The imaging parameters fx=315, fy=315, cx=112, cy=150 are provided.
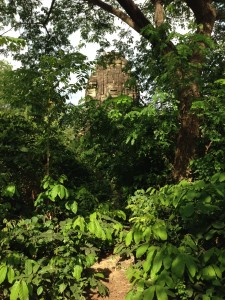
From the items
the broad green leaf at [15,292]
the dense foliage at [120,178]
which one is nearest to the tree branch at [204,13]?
the dense foliage at [120,178]

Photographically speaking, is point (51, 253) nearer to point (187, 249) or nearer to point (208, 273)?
point (187, 249)

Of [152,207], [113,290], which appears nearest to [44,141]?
[152,207]

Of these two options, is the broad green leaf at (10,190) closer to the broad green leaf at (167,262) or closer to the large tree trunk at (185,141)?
the broad green leaf at (167,262)

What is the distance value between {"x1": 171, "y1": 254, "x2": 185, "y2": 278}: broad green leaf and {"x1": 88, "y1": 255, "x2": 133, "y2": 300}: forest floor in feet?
4.97

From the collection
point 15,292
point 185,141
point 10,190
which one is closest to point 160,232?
point 15,292

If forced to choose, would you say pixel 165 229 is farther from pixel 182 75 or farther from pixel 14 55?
pixel 14 55

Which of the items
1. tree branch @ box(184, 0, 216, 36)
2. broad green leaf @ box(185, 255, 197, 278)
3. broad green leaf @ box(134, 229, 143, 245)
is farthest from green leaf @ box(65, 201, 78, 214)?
tree branch @ box(184, 0, 216, 36)

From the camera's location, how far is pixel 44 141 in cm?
469

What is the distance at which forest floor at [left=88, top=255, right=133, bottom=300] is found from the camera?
4011 millimetres

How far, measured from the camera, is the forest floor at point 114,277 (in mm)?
4011

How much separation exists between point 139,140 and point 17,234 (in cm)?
221

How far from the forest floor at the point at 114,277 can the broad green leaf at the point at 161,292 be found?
1364 millimetres

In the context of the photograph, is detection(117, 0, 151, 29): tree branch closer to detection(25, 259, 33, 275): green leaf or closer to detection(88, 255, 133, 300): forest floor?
detection(88, 255, 133, 300): forest floor

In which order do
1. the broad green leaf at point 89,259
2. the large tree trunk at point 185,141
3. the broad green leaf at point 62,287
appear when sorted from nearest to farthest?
1. the broad green leaf at point 62,287
2. the broad green leaf at point 89,259
3. the large tree trunk at point 185,141
